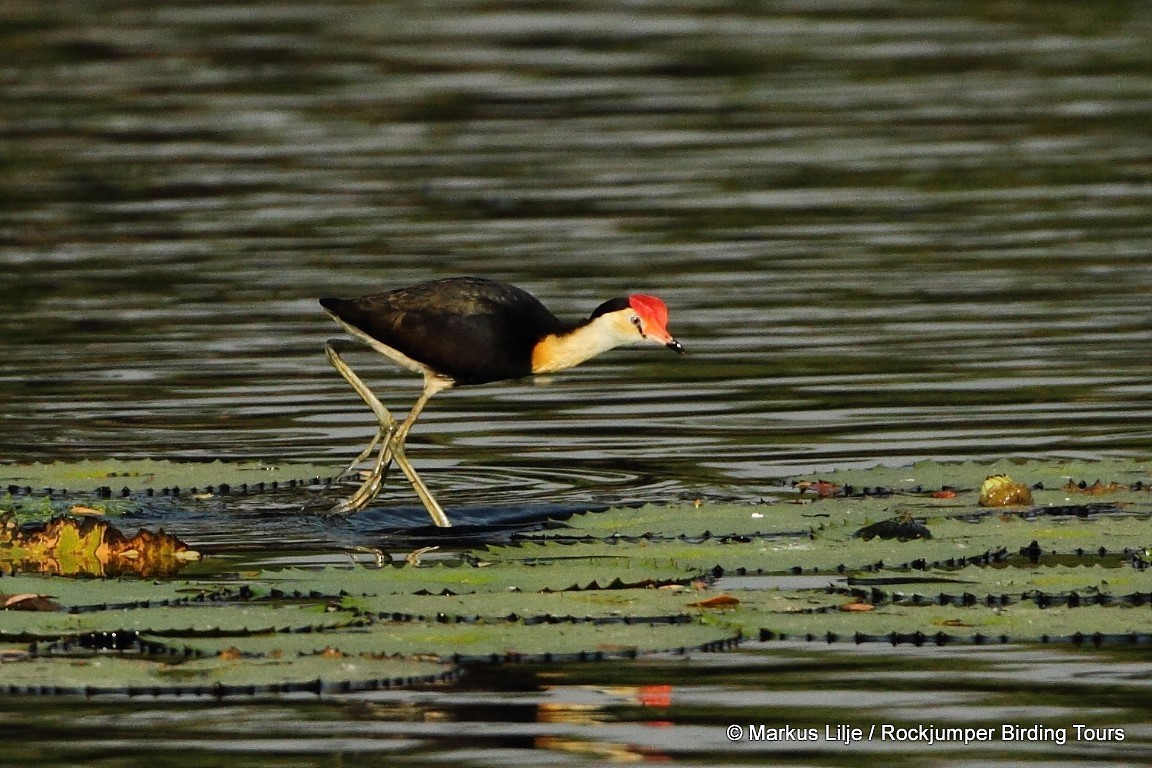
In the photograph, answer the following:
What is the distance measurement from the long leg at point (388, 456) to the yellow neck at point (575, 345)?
2.04 feet

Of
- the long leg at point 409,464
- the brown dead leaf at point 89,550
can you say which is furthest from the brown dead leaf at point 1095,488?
the brown dead leaf at point 89,550

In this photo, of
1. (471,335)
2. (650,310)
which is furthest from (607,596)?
(471,335)

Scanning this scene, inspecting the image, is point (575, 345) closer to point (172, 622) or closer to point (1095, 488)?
point (1095, 488)

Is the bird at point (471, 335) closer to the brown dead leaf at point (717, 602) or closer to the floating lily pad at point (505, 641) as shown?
the brown dead leaf at point (717, 602)

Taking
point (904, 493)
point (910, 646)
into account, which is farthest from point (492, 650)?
point (904, 493)

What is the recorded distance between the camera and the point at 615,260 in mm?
20562

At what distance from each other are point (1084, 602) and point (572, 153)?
56.5 ft

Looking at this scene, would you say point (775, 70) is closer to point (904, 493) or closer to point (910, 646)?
point (904, 493)

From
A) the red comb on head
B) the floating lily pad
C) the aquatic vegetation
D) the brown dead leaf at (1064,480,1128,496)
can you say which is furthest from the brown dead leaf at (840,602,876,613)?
the red comb on head

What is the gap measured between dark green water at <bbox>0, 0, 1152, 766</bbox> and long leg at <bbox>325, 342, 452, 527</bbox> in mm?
366

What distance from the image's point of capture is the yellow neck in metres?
12.4

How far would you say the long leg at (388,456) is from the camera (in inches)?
486

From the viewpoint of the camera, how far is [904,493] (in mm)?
12000

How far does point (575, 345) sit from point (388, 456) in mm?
1193
